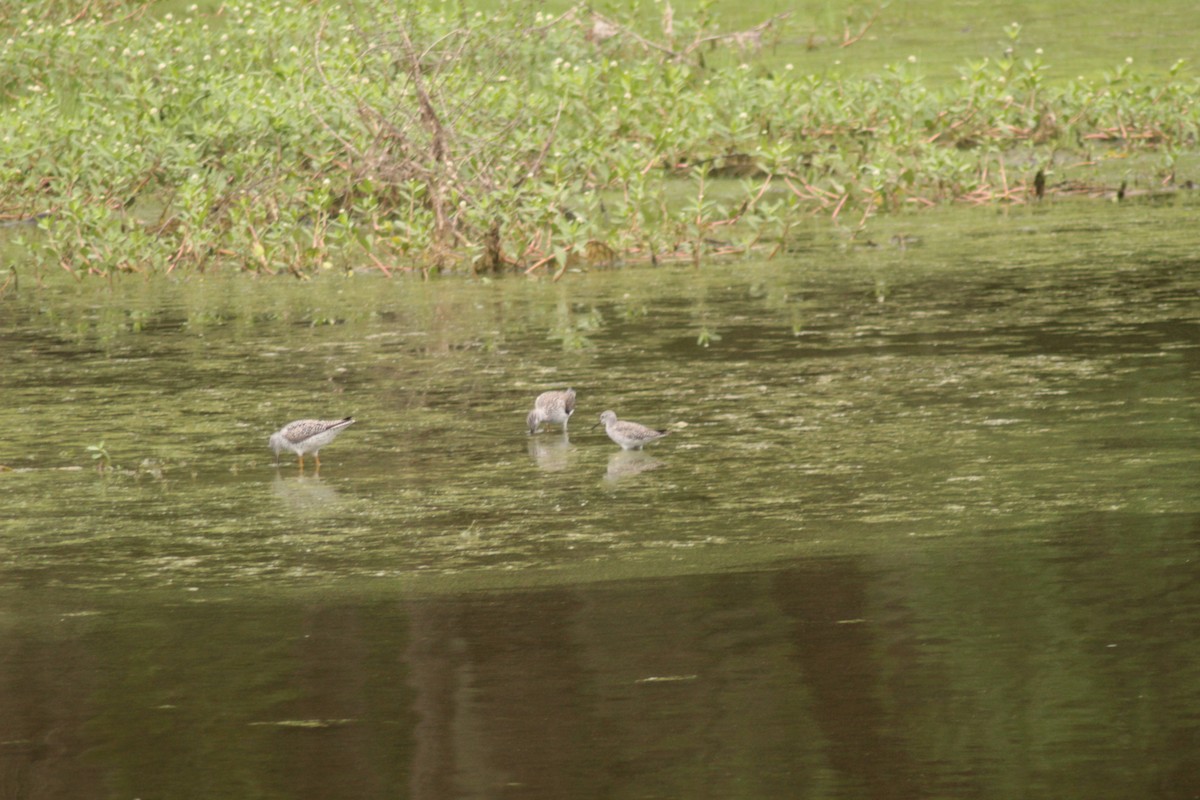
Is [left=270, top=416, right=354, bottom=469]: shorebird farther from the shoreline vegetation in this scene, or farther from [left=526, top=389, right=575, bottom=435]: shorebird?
the shoreline vegetation

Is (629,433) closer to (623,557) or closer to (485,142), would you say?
(623,557)

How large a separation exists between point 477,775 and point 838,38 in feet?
57.7

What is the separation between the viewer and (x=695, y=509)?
259 inches

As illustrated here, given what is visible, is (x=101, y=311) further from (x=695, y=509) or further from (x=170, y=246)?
(x=695, y=509)

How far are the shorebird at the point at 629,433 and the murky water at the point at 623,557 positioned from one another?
78 millimetres

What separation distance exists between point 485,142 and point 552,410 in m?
5.61

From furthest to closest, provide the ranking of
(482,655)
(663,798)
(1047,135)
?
(1047,135)
(482,655)
(663,798)

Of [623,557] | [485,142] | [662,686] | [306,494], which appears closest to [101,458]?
[306,494]

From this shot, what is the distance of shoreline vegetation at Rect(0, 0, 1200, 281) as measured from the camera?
13.3 meters

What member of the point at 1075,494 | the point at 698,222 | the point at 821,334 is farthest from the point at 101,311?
the point at 1075,494

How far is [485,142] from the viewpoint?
13211mm

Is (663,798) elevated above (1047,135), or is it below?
below

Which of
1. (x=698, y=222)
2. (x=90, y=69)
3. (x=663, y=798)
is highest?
(x=90, y=69)

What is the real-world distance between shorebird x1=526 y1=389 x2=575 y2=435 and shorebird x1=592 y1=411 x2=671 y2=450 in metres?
0.31
